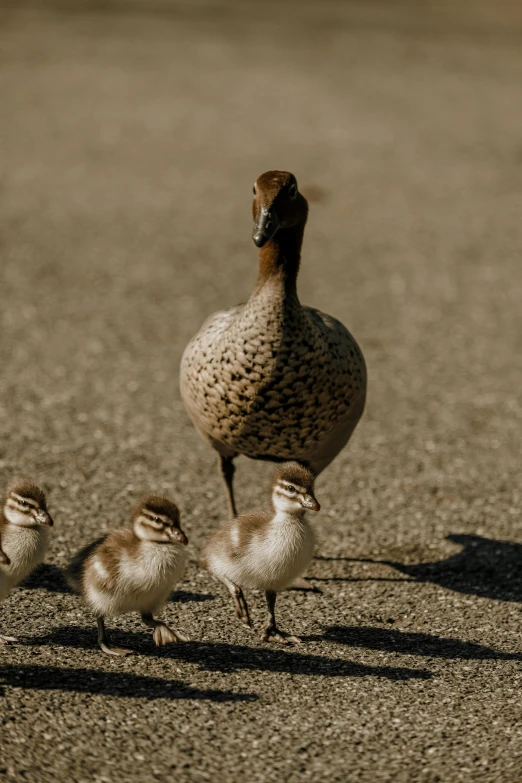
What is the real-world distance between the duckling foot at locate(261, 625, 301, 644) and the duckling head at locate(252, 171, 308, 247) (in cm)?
210

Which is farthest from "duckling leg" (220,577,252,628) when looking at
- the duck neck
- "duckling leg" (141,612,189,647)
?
the duck neck

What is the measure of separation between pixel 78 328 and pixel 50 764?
686cm

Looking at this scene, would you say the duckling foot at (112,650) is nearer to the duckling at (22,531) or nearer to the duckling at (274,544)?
the duckling at (22,531)

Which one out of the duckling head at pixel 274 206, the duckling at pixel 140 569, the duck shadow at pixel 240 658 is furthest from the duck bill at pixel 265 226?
the duck shadow at pixel 240 658

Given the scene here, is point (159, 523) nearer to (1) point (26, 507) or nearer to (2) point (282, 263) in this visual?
(1) point (26, 507)

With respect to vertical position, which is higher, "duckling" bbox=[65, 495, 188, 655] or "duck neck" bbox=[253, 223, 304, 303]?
"duck neck" bbox=[253, 223, 304, 303]

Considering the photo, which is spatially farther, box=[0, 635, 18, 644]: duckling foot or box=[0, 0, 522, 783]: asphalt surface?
box=[0, 635, 18, 644]: duckling foot

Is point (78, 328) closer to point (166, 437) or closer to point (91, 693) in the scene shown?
point (166, 437)

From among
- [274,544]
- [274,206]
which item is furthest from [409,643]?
[274,206]

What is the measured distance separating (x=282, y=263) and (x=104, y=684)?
2.64m

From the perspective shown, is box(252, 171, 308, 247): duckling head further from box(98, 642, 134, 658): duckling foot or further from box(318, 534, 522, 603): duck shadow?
box(98, 642, 134, 658): duckling foot

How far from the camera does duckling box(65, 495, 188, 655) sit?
16.8ft

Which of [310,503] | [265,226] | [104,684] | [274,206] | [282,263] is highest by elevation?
[274,206]

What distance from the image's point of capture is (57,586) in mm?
6047
